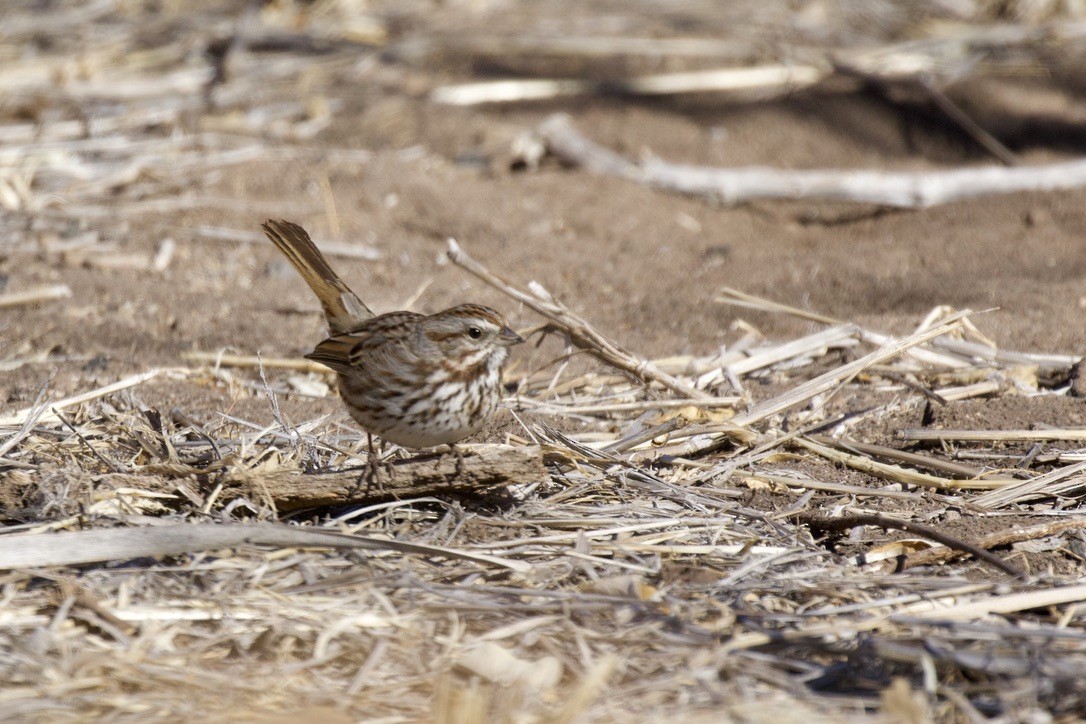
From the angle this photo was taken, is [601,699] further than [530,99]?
No

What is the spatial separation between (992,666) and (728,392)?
2164 millimetres

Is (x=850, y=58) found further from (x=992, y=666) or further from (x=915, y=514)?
(x=992, y=666)

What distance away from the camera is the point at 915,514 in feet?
13.3

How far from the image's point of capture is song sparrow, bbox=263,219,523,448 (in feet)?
13.0

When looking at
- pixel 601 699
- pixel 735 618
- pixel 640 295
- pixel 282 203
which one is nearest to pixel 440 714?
pixel 601 699

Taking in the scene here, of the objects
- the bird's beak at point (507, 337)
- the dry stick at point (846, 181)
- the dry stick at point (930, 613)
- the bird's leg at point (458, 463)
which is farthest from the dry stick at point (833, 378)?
the dry stick at point (846, 181)

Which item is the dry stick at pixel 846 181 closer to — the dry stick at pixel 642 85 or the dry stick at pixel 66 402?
the dry stick at pixel 642 85

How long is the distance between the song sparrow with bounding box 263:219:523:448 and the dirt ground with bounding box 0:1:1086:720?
538 mm

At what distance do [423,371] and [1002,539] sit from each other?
1.90 metres

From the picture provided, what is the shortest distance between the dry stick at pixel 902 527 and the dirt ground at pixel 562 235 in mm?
342

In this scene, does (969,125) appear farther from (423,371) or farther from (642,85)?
(423,371)

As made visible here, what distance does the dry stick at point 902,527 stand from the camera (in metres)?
3.48

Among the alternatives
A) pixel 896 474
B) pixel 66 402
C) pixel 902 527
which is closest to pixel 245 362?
pixel 66 402

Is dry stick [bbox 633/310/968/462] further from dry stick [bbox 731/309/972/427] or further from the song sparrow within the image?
the song sparrow
